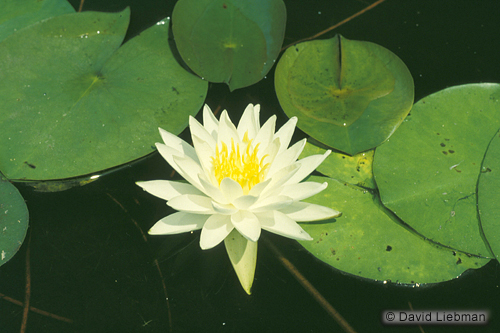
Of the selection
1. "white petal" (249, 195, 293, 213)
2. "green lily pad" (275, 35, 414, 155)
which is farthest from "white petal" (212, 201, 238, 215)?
"green lily pad" (275, 35, 414, 155)

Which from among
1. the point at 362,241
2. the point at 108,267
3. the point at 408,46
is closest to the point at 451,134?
the point at 362,241

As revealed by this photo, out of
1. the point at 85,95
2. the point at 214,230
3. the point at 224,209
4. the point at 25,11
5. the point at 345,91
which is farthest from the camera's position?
the point at 25,11

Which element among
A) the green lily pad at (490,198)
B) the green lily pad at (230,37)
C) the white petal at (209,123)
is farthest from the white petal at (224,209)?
the green lily pad at (490,198)

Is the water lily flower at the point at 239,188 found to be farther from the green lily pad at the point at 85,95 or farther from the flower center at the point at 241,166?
the green lily pad at the point at 85,95

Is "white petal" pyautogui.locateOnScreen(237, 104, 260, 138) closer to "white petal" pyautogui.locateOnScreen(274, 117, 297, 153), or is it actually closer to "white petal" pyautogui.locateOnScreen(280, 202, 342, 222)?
"white petal" pyautogui.locateOnScreen(274, 117, 297, 153)

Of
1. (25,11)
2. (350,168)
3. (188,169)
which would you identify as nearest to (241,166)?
(188,169)

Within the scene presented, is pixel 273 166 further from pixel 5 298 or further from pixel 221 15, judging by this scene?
pixel 5 298

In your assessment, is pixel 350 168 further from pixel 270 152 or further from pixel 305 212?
pixel 270 152
